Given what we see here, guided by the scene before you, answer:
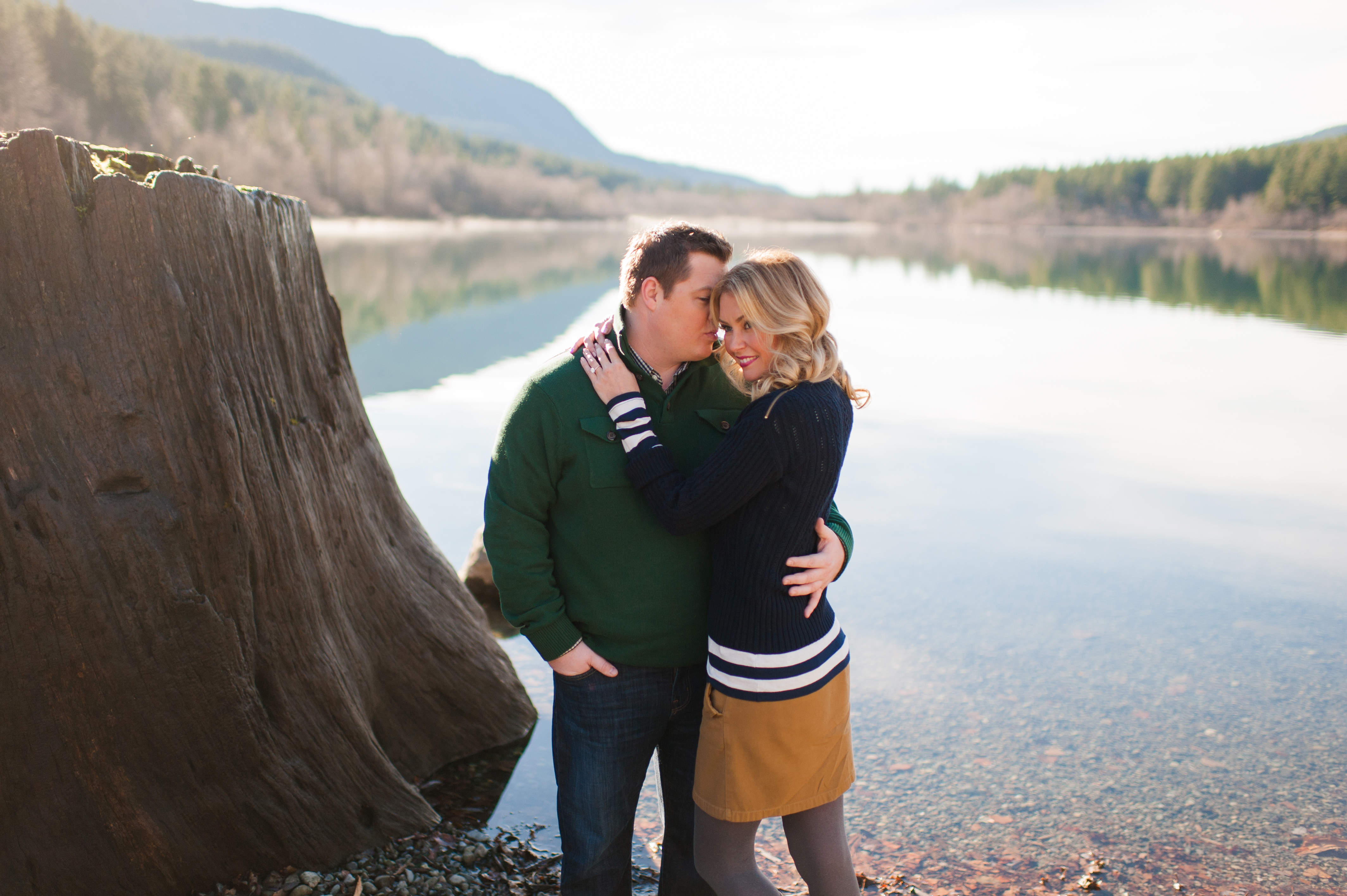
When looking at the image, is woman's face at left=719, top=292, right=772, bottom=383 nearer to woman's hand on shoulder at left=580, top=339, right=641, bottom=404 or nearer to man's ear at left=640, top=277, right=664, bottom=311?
man's ear at left=640, top=277, right=664, bottom=311

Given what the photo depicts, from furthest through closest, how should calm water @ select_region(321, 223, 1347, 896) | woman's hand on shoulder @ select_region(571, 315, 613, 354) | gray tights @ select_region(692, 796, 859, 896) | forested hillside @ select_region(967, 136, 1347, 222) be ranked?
forested hillside @ select_region(967, 136, 1347, 222), calm water @ select_region(321, 223, 1347, 896), woman's hand on shoulder @ select_region(571, 315, 613, 354), gray tights @ select_region(692, 796, 859, 896)

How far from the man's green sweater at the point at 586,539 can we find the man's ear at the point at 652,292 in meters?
0.16

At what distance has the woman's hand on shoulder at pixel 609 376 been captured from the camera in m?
2.70

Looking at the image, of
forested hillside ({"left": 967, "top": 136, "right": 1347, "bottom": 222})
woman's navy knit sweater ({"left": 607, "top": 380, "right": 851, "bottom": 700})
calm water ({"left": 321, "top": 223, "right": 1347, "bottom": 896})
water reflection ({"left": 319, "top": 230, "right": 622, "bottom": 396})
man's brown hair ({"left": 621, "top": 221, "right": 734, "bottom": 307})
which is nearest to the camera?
woman's navy knit sweater ({"left": 607, "top": 380, "right": 851, "bottom": 700})

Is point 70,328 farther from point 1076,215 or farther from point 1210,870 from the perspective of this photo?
point 1076,215

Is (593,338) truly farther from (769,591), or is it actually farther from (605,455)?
(769,591)

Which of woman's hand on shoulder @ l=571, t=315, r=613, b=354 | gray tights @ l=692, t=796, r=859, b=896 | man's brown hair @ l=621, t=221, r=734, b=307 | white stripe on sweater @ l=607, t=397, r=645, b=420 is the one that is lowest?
gray tights @ l=692, t=796, r=859, b=896

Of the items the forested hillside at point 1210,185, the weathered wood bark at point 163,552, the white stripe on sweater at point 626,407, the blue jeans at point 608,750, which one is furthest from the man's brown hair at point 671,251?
the forested hillside at point 1210,185

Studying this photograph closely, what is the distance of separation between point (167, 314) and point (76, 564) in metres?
0.80

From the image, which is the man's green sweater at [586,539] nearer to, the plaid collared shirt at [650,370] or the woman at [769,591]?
the plaid collared shirt at [650,370]

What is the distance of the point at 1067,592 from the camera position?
23.8ft

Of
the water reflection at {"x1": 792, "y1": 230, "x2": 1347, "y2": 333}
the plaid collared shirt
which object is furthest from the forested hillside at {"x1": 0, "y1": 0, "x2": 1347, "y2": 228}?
the plaid collared shirt

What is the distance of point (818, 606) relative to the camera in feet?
8.62

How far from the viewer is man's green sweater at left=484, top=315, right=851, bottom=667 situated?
2.69 metres
